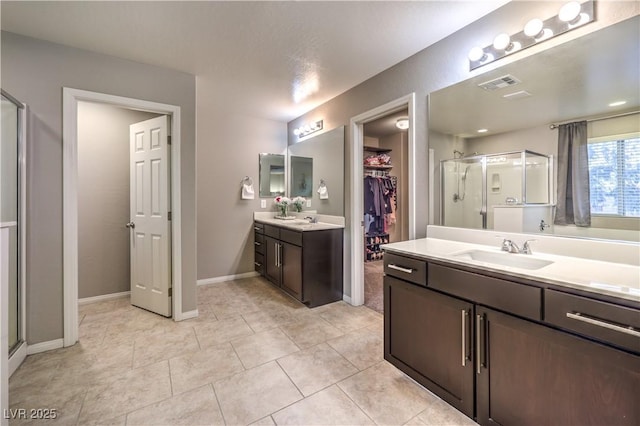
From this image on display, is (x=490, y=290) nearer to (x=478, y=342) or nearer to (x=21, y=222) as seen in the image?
(x=478, y=342)

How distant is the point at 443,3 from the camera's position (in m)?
1.67

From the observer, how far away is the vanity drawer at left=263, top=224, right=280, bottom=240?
335 cm

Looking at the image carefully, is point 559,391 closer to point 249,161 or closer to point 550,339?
point 550,339

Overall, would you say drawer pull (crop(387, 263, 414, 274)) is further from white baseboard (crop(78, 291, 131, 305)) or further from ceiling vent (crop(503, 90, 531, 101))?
white baseboard (crop(78, 291, 131, 305))

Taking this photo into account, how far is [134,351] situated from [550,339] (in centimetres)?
261

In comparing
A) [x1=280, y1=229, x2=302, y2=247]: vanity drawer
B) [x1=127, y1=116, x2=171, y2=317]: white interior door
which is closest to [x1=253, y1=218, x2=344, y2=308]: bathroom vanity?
[x1=280, y1=229, x2=302, y2=247]: vanity drawer

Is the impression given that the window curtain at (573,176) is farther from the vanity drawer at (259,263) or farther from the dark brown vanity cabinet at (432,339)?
the vanity drawer at (259,263)

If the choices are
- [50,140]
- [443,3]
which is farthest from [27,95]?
[443,3]

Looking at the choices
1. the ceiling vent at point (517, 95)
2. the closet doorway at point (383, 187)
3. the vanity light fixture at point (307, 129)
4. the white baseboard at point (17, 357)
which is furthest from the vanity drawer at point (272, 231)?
the ceiling vent at point (517, 95)

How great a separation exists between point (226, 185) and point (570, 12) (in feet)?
12.1

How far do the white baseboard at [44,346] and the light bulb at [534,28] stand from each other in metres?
3.86

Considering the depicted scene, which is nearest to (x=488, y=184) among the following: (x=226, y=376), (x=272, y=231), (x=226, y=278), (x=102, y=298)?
(x=226, y=376)

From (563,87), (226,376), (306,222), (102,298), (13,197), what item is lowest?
(226,376)

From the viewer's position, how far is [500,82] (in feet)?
5.72
